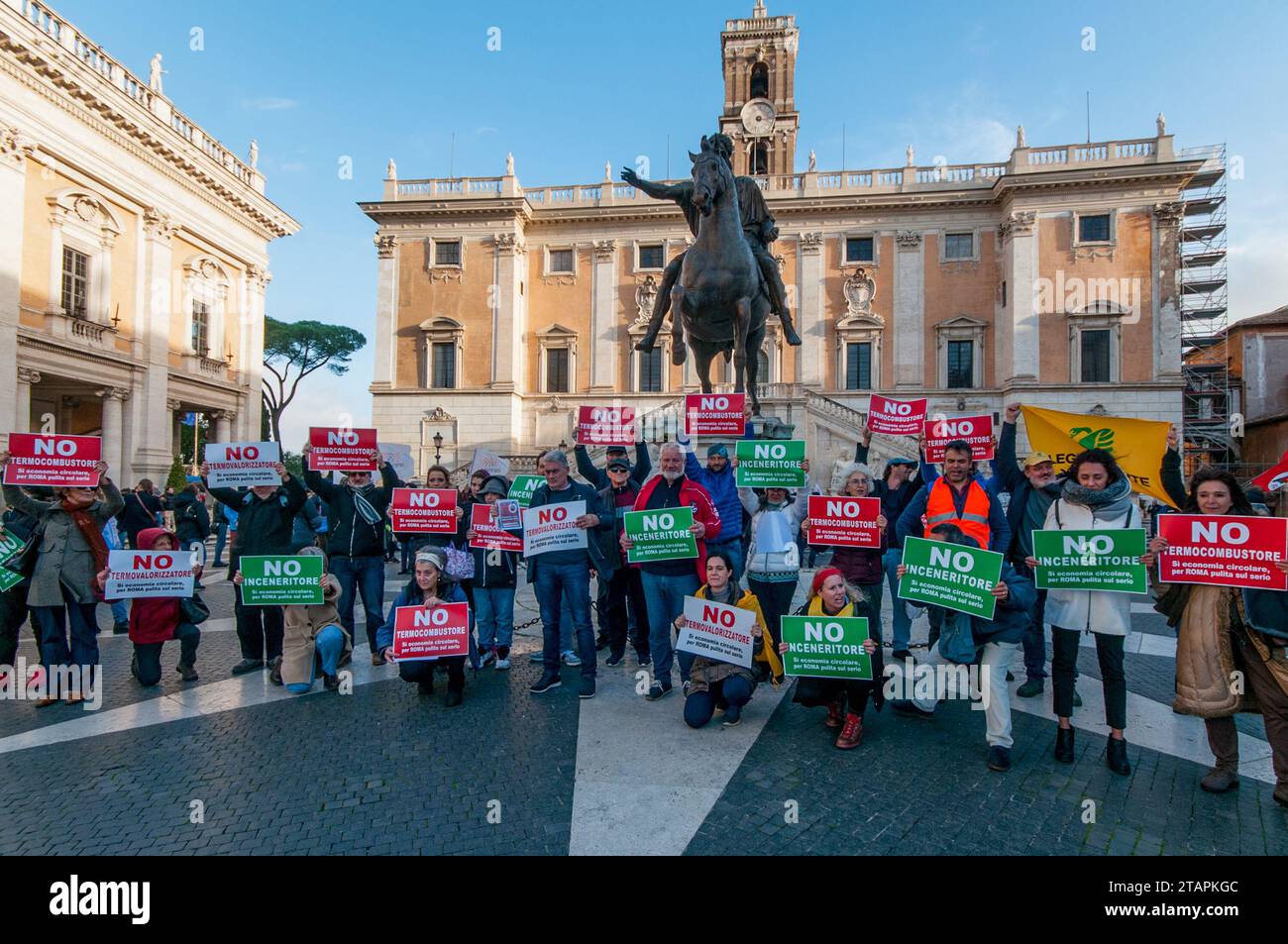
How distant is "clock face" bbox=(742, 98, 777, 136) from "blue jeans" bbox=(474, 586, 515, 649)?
43053 mm

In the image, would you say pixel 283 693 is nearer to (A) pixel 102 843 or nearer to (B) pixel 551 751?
(A) pixel 102 843

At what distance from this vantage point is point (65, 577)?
5.56 meters

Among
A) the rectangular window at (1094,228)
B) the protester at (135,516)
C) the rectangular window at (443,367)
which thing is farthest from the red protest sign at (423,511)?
the rectangular window at (1094,228)

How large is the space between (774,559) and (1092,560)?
7.25ft

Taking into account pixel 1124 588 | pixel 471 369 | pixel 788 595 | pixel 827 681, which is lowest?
pixel 827 681

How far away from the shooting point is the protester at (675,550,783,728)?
4.76m

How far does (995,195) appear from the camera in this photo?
102 feet

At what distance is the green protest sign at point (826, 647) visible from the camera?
14.4 feet

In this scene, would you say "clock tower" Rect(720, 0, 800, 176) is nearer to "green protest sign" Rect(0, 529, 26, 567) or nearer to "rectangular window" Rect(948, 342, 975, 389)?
"rectangular window" Rect(948, 342, 975, 389)

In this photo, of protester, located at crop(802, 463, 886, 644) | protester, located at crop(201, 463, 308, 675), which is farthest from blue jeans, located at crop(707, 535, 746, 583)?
protester, located at crop(201, 463, 308, 675)
